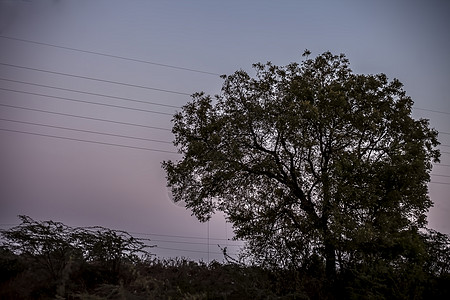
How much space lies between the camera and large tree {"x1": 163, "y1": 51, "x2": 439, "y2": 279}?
15477mm

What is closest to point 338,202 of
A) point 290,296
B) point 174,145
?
point 290,296

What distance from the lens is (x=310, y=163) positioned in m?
17.6

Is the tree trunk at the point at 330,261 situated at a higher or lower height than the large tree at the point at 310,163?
lower

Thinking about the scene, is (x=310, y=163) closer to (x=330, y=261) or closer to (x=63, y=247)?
(x=330, y=261)

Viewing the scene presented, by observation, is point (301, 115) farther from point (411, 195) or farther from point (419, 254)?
point (419, 254)

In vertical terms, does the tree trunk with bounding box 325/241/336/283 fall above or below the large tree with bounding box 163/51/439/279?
below

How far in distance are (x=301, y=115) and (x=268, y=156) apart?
2.11 metres

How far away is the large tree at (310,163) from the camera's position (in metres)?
15.5

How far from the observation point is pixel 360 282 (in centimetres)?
1282

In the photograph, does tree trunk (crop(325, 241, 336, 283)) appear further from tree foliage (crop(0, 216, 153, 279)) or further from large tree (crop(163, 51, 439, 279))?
tree foliage (crop(0, 216, 153, 279))

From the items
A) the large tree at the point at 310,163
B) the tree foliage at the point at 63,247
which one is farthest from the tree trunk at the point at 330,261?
the tree foliage at the point at 63,247

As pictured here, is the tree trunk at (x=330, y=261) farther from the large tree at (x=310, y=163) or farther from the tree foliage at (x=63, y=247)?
the tree foliage at (x=63, y=247)

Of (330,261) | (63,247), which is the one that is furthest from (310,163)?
(63,247)

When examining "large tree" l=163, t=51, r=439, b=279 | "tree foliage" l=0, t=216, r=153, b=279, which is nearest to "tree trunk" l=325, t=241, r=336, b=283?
"large tree" l=163, t=51, r=439, b=279
